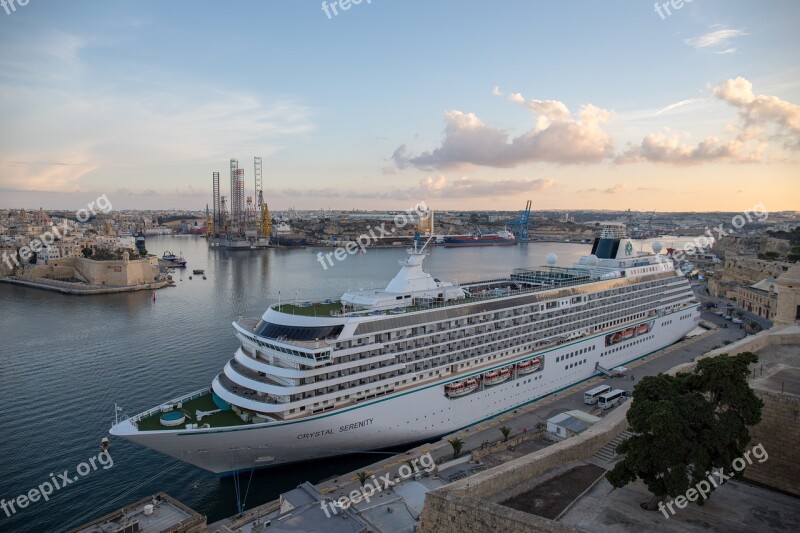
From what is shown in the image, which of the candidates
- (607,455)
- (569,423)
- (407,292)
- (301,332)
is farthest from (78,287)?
(607,455)

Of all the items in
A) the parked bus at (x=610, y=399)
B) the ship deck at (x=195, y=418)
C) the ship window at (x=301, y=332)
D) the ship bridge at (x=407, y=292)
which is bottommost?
the parked bus at (x=610, y=399)

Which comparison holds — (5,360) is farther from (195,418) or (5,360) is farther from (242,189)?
(242,189)

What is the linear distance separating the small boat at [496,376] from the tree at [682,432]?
313 inches

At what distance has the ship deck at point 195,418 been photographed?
1318 centimetres

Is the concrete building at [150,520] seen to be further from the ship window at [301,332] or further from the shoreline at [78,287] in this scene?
the shoreline at [78,287]

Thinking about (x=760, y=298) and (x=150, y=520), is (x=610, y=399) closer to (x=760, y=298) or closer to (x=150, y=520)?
(x=150, y=520)

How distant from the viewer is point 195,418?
1369cm

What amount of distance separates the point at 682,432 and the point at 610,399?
10.0 m

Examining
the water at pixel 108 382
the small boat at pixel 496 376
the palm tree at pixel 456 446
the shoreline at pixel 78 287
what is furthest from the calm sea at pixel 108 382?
the small boat at pixel 496 376

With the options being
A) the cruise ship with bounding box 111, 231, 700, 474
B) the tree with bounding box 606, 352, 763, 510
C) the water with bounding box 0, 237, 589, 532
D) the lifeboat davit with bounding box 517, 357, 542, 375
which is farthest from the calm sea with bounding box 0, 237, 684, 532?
the tree with bounding box 606, 352, 763, 510

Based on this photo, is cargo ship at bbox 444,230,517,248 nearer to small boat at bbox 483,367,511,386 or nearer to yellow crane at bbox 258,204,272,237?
yellow crane at bbox 258,204,272,237

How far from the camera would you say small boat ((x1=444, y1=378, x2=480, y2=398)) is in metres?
16.5

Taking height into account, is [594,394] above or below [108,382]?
above

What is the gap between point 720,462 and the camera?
8.78 metres
